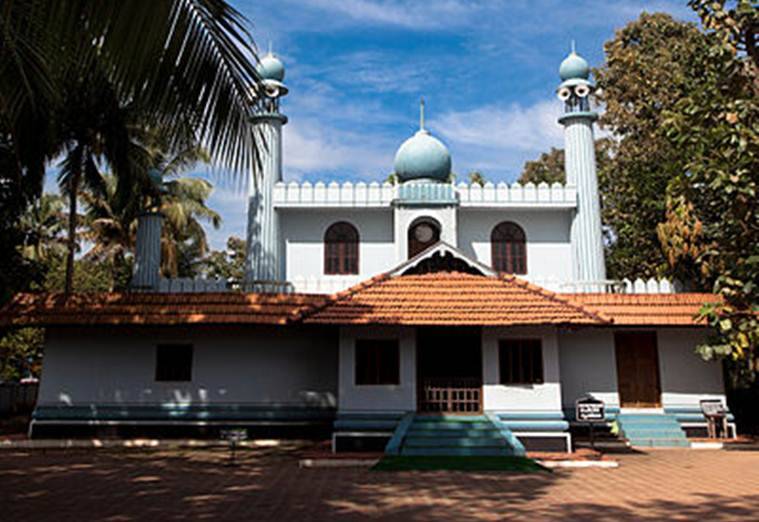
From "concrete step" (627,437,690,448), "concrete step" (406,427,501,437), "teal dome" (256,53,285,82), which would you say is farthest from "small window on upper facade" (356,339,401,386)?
"teal dome" (256,53,285,82)

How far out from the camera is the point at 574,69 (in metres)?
21.8

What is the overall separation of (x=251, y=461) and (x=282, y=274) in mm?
8518

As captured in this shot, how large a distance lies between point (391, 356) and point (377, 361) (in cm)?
33

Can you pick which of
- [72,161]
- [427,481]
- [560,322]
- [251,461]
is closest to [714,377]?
[560,322]

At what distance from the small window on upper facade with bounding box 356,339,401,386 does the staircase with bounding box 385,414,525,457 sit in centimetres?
106

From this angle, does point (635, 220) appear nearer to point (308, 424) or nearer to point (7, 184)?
point (308, 424)

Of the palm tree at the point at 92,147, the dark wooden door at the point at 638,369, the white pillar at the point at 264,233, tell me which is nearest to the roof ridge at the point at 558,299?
the dark wooden door at the point at 638,369

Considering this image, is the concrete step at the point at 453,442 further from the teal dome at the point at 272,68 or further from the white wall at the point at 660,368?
the teal dome at the point at 272,68

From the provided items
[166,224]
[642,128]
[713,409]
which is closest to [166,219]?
[166,224]

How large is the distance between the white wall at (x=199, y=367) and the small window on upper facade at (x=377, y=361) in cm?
189

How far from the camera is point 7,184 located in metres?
17.1

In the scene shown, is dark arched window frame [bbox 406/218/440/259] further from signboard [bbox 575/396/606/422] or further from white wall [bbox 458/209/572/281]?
signboard [bbox 575/396/606/422]

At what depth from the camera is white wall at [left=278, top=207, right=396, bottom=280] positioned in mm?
20656

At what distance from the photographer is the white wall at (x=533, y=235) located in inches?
813
